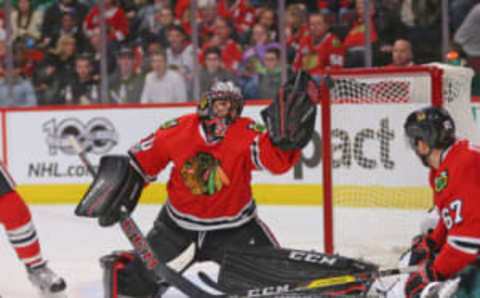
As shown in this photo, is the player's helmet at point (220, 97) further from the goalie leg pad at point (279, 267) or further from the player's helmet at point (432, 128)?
the player's helmet at point (432, 128)

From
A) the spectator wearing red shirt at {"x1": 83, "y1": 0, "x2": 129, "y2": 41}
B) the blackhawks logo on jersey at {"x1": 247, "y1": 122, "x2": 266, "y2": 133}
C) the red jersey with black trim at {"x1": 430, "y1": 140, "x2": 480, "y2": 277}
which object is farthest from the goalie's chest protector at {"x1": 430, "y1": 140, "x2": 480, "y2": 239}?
the spectator wearing red shirt at {"x1": 83, "y1": 0, "x2": 129, "y2": 41}

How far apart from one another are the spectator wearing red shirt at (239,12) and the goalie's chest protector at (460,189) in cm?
393

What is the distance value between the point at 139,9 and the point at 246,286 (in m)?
4.29

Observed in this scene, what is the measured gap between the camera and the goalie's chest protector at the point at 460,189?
2484mm

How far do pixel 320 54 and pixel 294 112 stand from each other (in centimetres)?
347

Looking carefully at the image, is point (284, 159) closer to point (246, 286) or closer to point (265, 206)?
point (246, 286)

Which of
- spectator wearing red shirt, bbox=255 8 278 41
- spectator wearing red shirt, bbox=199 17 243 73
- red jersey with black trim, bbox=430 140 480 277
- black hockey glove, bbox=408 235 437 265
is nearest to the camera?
red jersey with black trim, bbox=430 140 480 277

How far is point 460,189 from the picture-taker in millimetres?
2520

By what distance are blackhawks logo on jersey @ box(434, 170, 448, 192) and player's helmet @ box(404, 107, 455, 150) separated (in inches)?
4.1

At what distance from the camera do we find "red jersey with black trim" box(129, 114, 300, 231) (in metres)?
3.30

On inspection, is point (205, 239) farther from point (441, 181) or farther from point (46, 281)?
point (441, 181)

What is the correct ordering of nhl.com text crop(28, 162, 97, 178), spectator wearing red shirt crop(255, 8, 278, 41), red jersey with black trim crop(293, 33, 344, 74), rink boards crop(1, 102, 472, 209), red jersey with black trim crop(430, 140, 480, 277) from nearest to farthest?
red jersey with black trim crop(430, 140, 480, 277) < rink boards crop(1, 102, 472, 209) < red jersey with black trim crop(293, 33, 344, 74) < spectator wearing red shirt crop(255, 8, 278, 41) < nhl.com text crop(28, 162, 97, 178)

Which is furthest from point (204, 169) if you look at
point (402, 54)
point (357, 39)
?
point (357, 39)

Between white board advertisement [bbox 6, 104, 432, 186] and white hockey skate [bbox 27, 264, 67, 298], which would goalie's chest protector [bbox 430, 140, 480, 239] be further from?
white board advertisement [bbox 6, 104, 432, 186]
